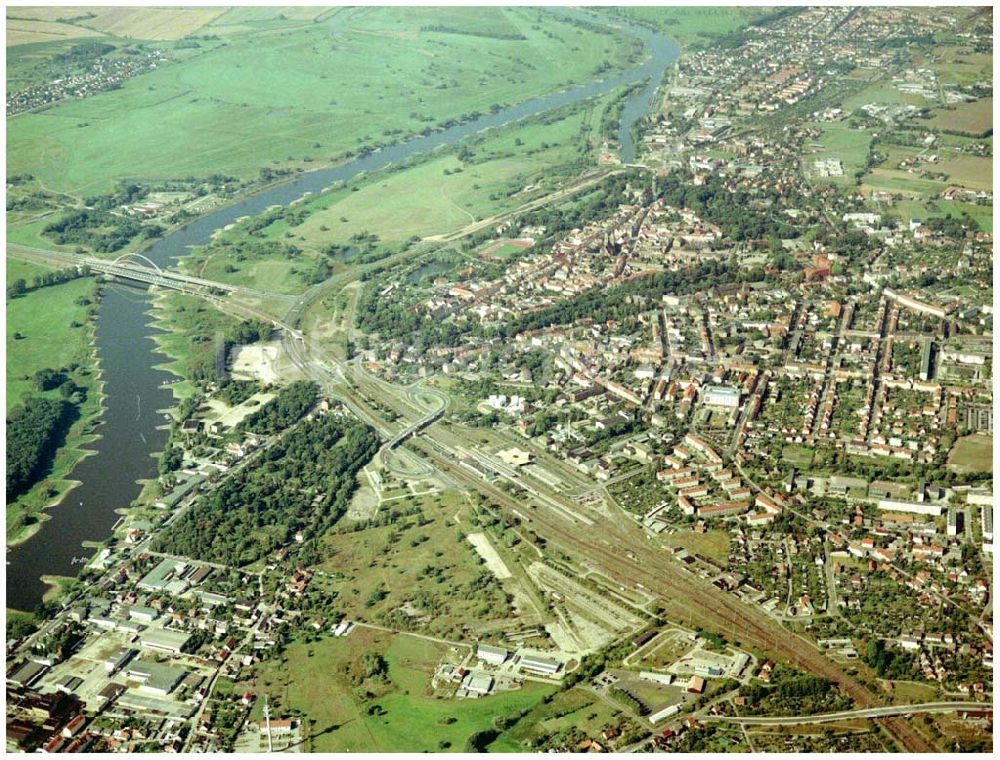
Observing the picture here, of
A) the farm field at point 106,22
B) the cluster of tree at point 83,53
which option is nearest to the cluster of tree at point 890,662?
the cluster of tree at point 83,53

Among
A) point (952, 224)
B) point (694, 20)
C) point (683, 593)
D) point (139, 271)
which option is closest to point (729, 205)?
point (952, 224)

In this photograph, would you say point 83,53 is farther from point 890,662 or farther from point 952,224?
point 890,662

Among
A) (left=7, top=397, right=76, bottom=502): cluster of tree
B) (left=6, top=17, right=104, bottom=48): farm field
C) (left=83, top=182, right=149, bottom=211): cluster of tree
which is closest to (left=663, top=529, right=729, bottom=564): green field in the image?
(left=7, top=397, right=76, bottom=502): cluster of tree

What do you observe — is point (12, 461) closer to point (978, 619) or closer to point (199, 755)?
point (199, 755)

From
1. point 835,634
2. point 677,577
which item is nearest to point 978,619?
point 835,634

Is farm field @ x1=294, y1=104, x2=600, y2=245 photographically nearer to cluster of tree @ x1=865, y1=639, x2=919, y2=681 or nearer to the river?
the river
